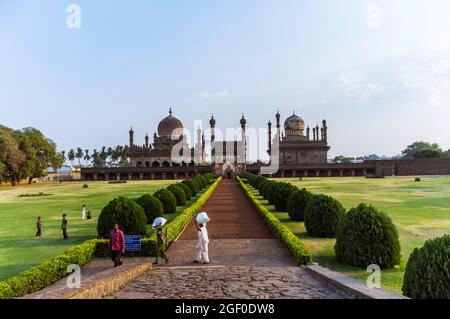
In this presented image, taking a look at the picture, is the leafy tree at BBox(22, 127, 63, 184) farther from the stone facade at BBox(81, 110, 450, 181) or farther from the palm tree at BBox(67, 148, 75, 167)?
the palm tree at BBox(67, 148, 75, 167)

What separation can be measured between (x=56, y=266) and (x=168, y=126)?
6767cm

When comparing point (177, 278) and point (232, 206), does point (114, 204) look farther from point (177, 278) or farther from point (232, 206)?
point (232, 206)

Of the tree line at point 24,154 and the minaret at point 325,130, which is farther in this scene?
the minaret at point 325,130

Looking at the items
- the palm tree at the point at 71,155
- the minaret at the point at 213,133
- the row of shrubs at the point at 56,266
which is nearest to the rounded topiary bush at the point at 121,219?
the row of shrubs at the point at 56,266

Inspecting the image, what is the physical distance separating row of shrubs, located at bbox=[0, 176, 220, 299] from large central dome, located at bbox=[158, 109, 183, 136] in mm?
63067

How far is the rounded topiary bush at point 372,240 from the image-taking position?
8656mm

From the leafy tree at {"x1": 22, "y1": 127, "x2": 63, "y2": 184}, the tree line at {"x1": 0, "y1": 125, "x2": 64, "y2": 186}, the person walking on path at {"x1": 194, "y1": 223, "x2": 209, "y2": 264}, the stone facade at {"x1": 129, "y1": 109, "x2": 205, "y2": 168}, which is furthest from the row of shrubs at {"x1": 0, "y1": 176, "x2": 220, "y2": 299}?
the stone facade at {"x1": 129, "y1": 109, "x2": 205, "y2": 168}

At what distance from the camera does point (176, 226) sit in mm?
12852

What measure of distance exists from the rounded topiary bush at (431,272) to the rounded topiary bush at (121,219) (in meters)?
7.90

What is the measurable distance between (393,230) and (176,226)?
6365 millimetres

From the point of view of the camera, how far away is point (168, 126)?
247 ft

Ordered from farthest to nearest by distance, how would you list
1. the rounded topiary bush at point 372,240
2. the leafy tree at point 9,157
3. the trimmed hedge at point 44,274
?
1. the leafy tree at point 9,157
2. the rounded topiary bush at point 372,240
3. the trimmed hedge at point 44,274

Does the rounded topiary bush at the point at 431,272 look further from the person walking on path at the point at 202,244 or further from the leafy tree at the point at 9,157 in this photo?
the leafy tree at the point at 9,157
